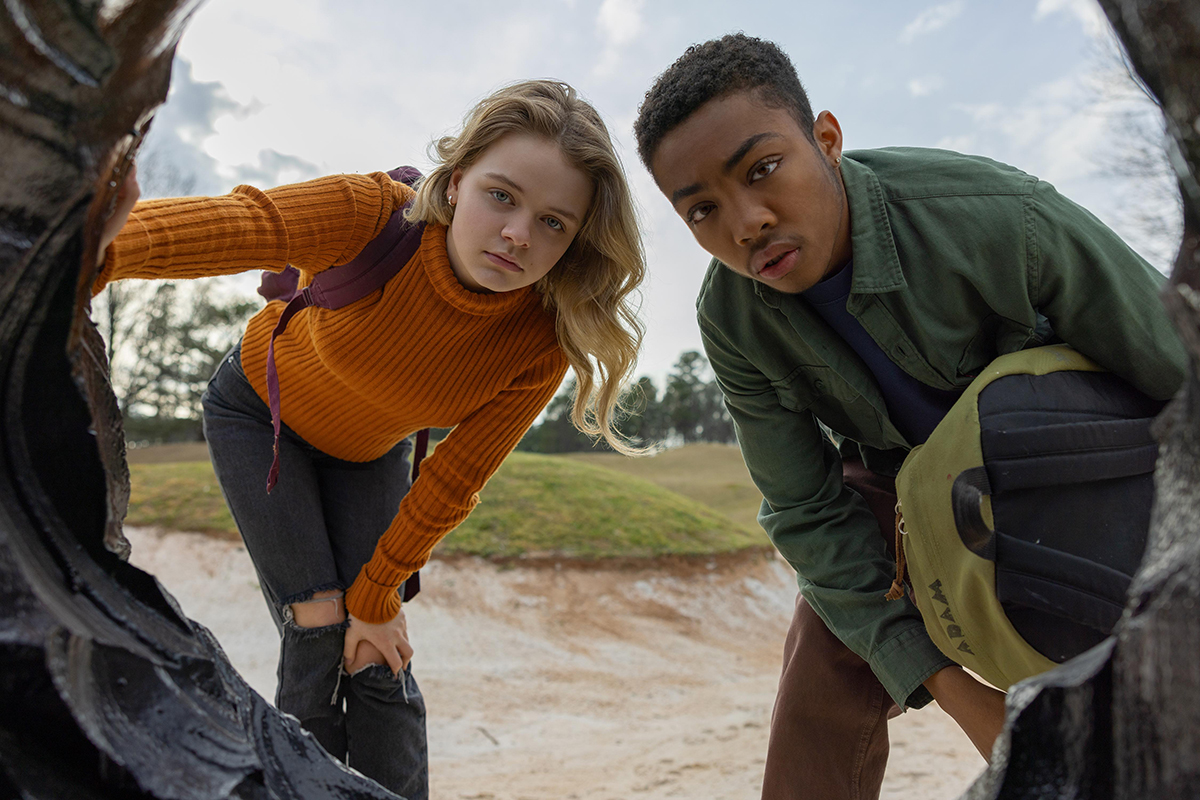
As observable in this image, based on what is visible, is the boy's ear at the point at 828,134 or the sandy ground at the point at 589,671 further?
the sandy ground at the point at 589,671

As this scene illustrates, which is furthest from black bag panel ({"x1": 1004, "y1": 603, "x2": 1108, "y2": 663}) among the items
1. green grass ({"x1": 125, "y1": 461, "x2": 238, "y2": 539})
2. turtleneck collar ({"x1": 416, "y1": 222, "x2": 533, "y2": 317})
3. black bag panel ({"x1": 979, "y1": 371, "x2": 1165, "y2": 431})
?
green grass ({"x1": 125, "y1": 461, "x2": 238, "y2": 539})

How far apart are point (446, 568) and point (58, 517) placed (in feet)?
24.6

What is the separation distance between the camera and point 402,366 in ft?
7.55

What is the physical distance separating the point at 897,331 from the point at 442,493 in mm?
1253

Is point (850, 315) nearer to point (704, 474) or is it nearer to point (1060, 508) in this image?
point (1060, 508)

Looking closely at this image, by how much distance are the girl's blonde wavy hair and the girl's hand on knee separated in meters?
0.84

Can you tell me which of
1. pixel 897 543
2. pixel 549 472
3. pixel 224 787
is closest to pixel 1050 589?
pixel 897 543

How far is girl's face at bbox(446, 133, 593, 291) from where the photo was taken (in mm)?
2086

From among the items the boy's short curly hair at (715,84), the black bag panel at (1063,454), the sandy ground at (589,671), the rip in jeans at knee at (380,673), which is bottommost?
the sandy ground at (589,671)

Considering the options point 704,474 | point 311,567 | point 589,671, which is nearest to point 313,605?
point 311,567

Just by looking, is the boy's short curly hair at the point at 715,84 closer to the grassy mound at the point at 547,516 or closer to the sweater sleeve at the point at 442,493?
the sweater sleeve at the point at 442,493

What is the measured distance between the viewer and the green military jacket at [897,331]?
66.2 inches

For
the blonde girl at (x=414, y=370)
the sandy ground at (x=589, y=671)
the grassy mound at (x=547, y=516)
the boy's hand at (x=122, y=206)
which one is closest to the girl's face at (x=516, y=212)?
the blonde girl at (x=414, y=370)

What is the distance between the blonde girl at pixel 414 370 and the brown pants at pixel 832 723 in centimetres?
86
